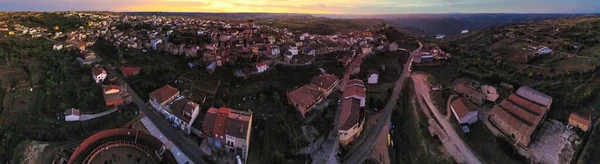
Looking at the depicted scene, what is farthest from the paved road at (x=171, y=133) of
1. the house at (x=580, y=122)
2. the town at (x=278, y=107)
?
the house at (x=580, y=122)

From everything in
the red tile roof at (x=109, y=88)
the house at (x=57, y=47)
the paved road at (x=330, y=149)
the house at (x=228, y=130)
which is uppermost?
the house at (x=57, y=47)

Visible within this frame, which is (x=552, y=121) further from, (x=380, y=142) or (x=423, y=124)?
(x=380, y=142)

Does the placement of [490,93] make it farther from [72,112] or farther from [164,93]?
[72,112]

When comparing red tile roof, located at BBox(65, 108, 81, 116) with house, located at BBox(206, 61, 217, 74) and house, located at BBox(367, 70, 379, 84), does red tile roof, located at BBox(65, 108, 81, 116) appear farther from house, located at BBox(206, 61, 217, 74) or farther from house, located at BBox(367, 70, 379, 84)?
house, located at BBox(367, 70, 379, 84)

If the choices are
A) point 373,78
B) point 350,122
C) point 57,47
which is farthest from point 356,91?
point 57,47

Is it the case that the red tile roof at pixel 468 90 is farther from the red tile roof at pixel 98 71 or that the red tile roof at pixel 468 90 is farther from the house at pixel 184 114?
the red tile roof at pixel 98 71

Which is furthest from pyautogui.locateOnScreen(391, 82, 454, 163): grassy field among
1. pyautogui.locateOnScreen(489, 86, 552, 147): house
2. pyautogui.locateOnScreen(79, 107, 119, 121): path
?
pyautogui.locateOnScreen(79, 107, 119, 121): path
